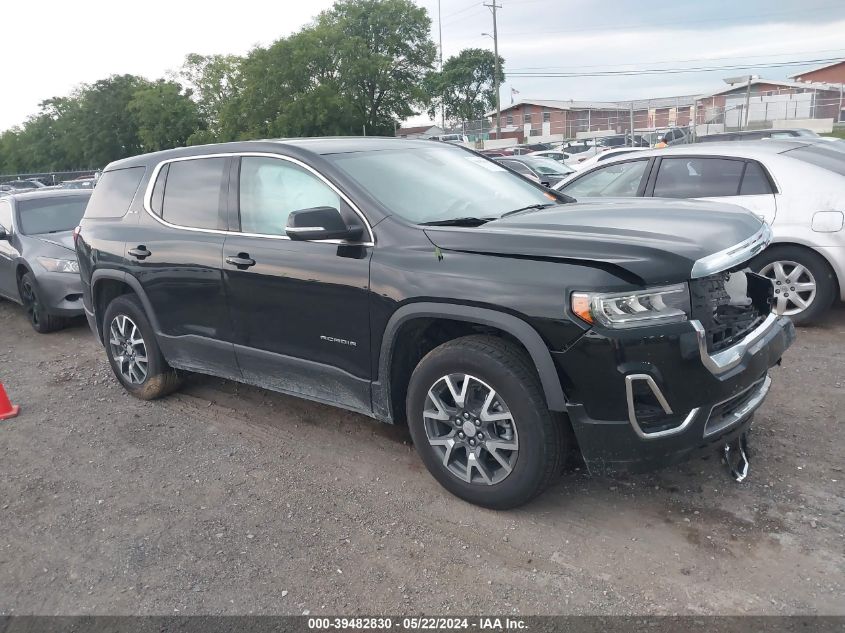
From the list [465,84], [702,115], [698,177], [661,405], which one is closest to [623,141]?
[702,115]

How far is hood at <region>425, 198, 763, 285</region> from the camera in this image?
2.94 m

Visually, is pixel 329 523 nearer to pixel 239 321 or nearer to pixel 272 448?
pixel 272 448

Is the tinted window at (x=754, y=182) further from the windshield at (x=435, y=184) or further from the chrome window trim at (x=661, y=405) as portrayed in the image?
the chrome window trim at (x=661, y=405)

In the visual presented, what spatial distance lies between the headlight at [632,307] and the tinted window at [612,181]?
370 cm

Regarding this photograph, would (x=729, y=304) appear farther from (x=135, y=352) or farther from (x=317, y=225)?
(x=135, y=352)

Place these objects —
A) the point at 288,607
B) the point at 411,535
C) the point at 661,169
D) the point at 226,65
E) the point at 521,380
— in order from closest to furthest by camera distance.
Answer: the point at 288,607 → the point at 521,380 → the point at 411,535 → the point at 661,169 → the point at 226,65

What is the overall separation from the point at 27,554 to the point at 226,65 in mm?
64870

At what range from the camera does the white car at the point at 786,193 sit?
5750 mm

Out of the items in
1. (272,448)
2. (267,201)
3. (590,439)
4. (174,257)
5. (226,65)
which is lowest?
(272,448)

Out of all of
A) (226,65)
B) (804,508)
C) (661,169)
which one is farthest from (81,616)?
(226,65)

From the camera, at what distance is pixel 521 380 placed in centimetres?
313

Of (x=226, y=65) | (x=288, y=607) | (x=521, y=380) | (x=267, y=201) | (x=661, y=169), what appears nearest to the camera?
(x=288, y=607)

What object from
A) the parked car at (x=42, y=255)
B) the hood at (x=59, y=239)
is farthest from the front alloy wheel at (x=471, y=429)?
the hood at (x=59, y=239)

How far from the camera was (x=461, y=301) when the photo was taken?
10.7 ft
